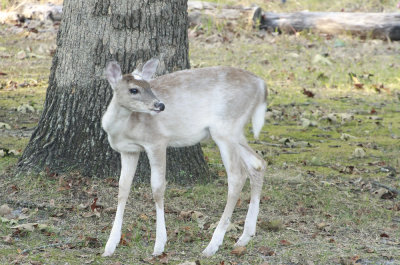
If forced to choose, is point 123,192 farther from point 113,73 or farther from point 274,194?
point 274,194

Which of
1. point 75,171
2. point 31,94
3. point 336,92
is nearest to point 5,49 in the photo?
point 31,94

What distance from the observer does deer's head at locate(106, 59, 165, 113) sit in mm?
4879

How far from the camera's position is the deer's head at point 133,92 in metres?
4.88

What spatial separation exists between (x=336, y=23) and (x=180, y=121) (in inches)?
445

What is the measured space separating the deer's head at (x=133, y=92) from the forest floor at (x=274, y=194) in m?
1.07

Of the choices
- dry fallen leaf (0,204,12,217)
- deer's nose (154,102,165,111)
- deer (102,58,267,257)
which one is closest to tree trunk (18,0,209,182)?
dry fallen leaf (0,204,12,217)

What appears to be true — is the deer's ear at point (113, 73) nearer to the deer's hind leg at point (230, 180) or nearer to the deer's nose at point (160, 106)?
the deer's nose at point (160, 106)

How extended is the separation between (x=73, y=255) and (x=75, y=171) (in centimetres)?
172

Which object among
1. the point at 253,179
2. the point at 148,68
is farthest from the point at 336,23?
the point at 148,68

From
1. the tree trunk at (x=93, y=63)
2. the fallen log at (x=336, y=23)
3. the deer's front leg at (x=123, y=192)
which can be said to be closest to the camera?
the deer's front leg at (x=123, y=192)

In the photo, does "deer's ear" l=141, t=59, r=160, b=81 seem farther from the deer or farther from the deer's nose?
the deer's nose

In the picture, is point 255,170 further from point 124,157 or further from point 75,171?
point 75,171

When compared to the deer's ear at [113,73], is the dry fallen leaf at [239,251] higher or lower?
lower

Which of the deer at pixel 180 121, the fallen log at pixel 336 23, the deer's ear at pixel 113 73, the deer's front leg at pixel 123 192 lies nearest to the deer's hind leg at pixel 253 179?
the deer at pixel 180 121
